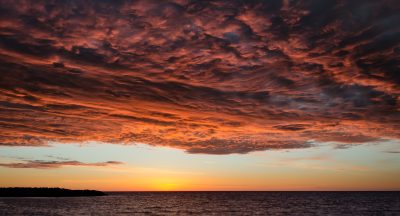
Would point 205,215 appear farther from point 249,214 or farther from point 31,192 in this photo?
point 31,192

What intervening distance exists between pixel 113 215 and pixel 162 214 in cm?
928

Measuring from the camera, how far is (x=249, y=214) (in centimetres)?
6881

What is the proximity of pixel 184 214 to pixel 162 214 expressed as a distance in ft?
13.4

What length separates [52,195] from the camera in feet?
474

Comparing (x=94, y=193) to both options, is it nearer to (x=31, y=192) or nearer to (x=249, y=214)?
(x=31, y=192)

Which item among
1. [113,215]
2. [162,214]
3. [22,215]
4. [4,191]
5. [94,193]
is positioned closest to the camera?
[22,215]

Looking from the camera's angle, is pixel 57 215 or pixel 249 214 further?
pixel 249 214

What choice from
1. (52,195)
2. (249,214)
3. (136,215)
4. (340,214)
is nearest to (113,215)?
(136,215)

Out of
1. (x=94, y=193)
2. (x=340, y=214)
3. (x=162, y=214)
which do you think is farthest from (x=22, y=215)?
(x=94, y=193)

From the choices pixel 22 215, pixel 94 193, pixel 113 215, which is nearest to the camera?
pixel 22 215

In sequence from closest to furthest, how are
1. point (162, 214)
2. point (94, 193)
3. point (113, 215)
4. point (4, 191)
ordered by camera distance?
point (113, 215), point (162, 214), point (4, 191), point (94, 193)

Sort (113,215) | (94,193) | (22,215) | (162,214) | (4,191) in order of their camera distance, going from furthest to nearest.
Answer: (94,193) → (4,191) → (162,214) → (113,215) → (22,215)

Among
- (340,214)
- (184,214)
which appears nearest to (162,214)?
(184,214)

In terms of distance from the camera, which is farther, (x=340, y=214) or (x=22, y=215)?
(x=340, y=214)
